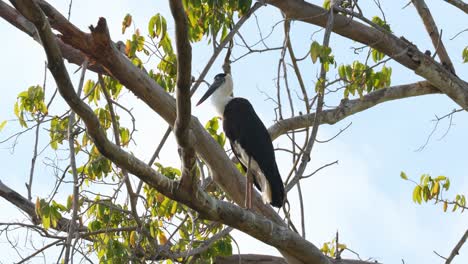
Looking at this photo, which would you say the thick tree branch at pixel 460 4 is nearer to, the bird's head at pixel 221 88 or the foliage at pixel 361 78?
the foliage at pixel 361 78

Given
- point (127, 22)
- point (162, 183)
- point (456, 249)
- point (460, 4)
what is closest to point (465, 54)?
point (460, 4)

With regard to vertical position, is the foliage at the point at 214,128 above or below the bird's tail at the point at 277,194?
above

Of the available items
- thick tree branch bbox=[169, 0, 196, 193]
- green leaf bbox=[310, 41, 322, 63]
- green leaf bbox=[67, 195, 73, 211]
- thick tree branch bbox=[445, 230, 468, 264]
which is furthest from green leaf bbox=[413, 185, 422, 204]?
thick tree branch bbox=[169, 0, 196, 193]

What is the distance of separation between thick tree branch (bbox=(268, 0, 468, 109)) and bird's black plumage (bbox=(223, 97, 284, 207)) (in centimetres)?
87

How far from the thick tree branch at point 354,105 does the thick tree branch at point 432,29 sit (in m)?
0.23

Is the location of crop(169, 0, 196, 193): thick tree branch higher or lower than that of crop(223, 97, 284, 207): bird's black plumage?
lower

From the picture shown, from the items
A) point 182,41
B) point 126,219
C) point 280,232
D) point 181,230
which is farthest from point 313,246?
point 182,41

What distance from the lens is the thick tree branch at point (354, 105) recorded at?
6555mm

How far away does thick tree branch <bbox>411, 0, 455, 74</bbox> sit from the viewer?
6850 mm

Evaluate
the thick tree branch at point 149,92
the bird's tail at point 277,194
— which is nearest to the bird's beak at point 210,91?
the bird's tail at point 277,194

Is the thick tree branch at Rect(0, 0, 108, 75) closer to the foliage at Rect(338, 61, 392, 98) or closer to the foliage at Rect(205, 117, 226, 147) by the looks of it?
the foliage at Rect(205, 117, 226, 147)

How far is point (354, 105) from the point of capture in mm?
6871

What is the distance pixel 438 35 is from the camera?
688 cm

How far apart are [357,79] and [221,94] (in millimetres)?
1590
